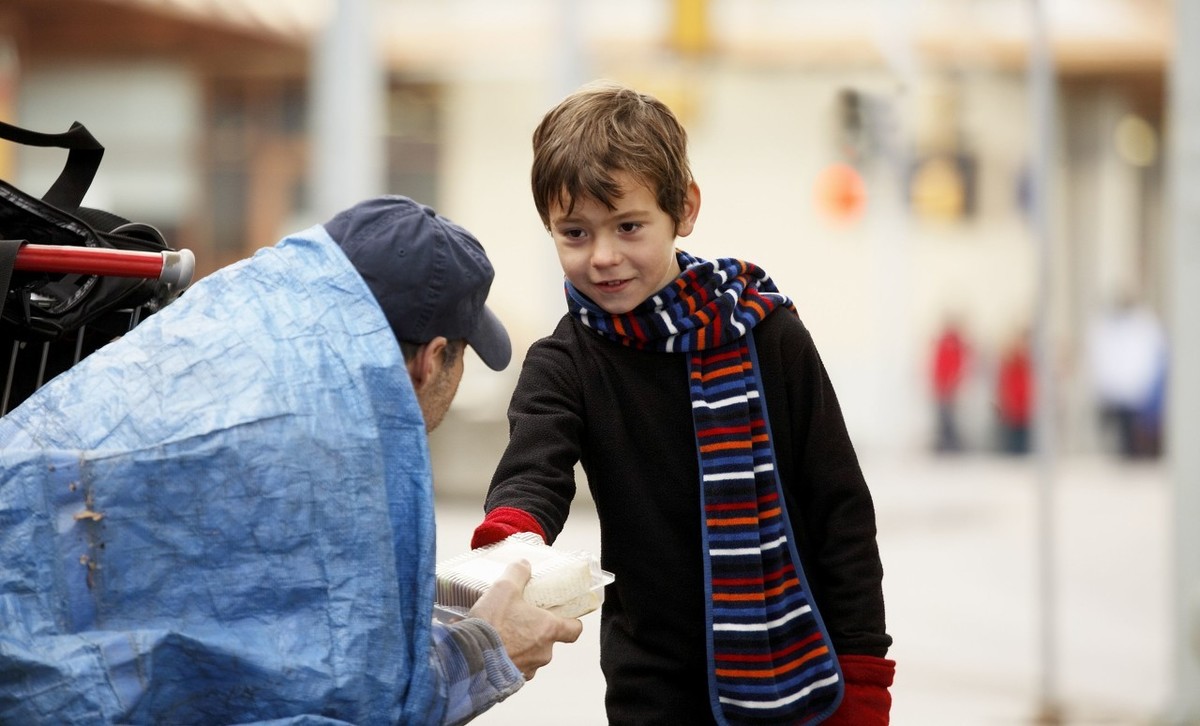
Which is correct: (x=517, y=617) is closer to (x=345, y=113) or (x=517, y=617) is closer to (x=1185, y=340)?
(x=1185, y=340)

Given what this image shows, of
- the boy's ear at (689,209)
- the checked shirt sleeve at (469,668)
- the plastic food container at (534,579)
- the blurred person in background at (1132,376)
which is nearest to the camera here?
the checked shirt sleeve at (469,668)

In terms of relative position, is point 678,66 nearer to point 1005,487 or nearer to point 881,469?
point 881,469

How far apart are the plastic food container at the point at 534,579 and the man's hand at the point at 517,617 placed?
1 centimetres

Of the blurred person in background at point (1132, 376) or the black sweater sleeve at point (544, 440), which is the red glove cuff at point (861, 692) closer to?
the black sweater sleeve at point (544, 440)

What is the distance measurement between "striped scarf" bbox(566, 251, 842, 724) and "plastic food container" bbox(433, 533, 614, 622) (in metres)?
0.25

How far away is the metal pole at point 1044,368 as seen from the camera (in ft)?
25.8

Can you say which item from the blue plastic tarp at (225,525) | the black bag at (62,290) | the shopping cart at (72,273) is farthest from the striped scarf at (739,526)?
the black bag at (62,290)

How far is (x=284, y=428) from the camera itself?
2145 millimetres

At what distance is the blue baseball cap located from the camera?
2285mm

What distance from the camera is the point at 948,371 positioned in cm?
2381

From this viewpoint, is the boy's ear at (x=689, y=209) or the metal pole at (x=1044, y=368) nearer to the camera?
the boy's ear at (x=689, y=209)

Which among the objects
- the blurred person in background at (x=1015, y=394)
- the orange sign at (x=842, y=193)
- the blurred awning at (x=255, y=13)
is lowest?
the blurred person in background at (x=1015, y=394)

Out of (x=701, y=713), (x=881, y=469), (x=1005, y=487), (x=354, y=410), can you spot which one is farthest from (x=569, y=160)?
(x=881, y=469)

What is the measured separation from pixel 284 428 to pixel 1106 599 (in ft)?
33.2
